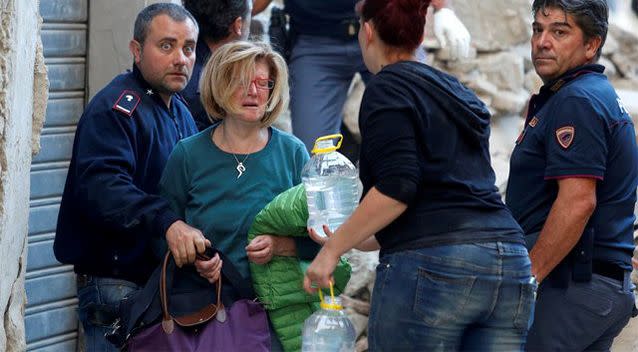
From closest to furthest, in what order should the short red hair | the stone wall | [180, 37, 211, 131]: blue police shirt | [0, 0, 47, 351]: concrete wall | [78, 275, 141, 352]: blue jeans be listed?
the short red hair, [0, 0, 47, 351]: concrete wall, [78, 275, 141, 352]: blue jeans, [180, 37, 211, 131]: blue police shirt, the stone wall

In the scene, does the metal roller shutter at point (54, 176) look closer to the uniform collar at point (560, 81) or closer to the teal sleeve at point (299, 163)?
the teal sleeve at point (299, 163)

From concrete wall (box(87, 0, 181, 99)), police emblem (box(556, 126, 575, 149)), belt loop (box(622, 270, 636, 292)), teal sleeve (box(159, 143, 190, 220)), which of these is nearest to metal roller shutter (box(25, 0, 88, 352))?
concrete wall (box(87, 0, 181, 99))

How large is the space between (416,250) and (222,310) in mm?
785

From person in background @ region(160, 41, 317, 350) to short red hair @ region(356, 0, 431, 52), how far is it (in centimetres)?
66

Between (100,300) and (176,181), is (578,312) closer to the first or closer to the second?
(176,181)

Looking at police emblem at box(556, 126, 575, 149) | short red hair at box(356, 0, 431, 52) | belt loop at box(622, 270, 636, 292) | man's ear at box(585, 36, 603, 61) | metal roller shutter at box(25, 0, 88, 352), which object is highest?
short red hair at box(356, 0, 431, 52)

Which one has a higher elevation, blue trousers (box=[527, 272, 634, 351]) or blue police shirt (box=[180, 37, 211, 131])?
blue police shirt (box=[180, 37, 211, 131])

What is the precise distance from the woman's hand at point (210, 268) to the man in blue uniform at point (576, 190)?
1.06m

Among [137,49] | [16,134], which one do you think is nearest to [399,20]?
[137,49]

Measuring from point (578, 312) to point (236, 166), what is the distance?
4.11 feet

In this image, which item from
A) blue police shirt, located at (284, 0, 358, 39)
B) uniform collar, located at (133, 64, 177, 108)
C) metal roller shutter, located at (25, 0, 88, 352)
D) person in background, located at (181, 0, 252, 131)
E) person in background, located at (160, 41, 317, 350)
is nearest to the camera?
person in background, located at (160, 41, 317, 350)

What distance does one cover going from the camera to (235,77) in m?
4.13

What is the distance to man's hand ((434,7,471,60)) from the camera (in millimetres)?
6957

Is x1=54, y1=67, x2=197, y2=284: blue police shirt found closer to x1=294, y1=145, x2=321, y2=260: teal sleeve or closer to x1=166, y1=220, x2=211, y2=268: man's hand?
x1=166, y1=220, x2=211, y2=268: man's hand
